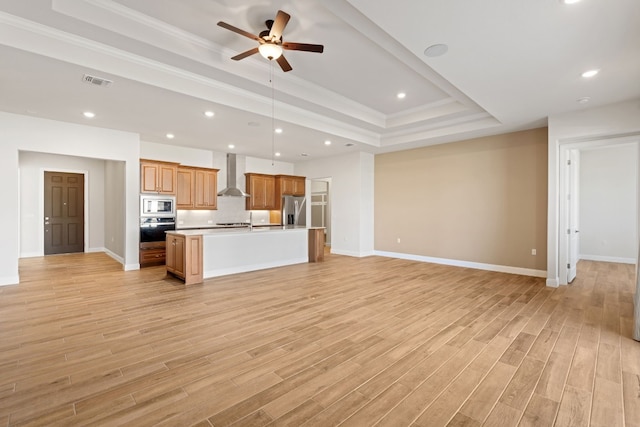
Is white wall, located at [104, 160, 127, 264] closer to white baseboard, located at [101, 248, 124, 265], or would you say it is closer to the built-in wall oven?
white baseboard, located at [101, 248, 124, 265]

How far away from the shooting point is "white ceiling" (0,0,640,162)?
2582mm

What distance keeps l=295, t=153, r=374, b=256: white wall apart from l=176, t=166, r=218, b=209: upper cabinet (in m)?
3.29

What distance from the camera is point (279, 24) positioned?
9.04 ft

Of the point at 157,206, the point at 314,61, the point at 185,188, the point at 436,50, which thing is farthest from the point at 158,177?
the point at 436,50

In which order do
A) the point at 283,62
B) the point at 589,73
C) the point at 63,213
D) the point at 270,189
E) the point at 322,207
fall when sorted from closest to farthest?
the point at 283,62, the point at 589,73, the point at 63,213, the point at 270,189, the point at 322,207

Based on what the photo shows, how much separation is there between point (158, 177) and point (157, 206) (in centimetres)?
66

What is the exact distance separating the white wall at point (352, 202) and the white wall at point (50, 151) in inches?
193

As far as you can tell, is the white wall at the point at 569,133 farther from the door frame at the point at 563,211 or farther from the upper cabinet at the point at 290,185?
the upper cabinet at the point at 290,185

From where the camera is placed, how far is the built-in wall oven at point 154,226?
631 cm

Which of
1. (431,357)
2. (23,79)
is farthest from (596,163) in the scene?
(23,79)

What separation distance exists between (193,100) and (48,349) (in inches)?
130

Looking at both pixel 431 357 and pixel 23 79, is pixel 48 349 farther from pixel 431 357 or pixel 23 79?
pixel 431 357

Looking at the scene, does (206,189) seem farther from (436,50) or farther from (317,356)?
(436,50)

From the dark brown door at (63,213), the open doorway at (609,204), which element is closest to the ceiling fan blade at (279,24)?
the open doorway at (609,204)
